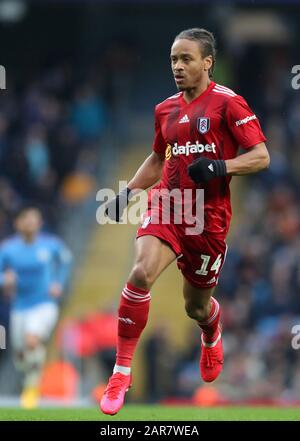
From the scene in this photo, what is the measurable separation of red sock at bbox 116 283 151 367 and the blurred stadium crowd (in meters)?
7.07

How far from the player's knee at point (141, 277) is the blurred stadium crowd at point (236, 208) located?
727 cm

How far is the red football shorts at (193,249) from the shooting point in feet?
26.2

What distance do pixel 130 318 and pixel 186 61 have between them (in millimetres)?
1766

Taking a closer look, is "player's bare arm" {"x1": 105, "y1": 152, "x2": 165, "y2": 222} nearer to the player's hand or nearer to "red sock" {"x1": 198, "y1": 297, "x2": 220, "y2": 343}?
"red sock" {"x1": 198, "y1": 297, "x2": 220, "y2": 343}

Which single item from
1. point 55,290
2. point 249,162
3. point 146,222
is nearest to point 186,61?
point 249,162

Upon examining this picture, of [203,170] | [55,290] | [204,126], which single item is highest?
[204,126]

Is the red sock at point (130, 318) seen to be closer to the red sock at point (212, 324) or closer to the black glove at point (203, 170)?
the black glove at point (203, 170)

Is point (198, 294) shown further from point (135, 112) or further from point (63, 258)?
point (135, 112)

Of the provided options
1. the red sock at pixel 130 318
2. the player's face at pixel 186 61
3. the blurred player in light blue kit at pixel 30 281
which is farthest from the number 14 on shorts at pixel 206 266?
the blurred player in light blue kit at pixel 30 281

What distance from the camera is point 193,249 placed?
8.20 metres

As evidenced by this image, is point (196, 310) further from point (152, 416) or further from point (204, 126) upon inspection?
point (204, 126)

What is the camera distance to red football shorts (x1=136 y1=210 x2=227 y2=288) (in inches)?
315

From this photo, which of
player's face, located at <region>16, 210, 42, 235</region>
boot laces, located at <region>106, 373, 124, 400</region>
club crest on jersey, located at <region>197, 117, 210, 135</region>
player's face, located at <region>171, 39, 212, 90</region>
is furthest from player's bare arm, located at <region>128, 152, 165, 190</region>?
player's face, located at <region>16, 210, 42, 235</region>

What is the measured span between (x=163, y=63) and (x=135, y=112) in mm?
1255
